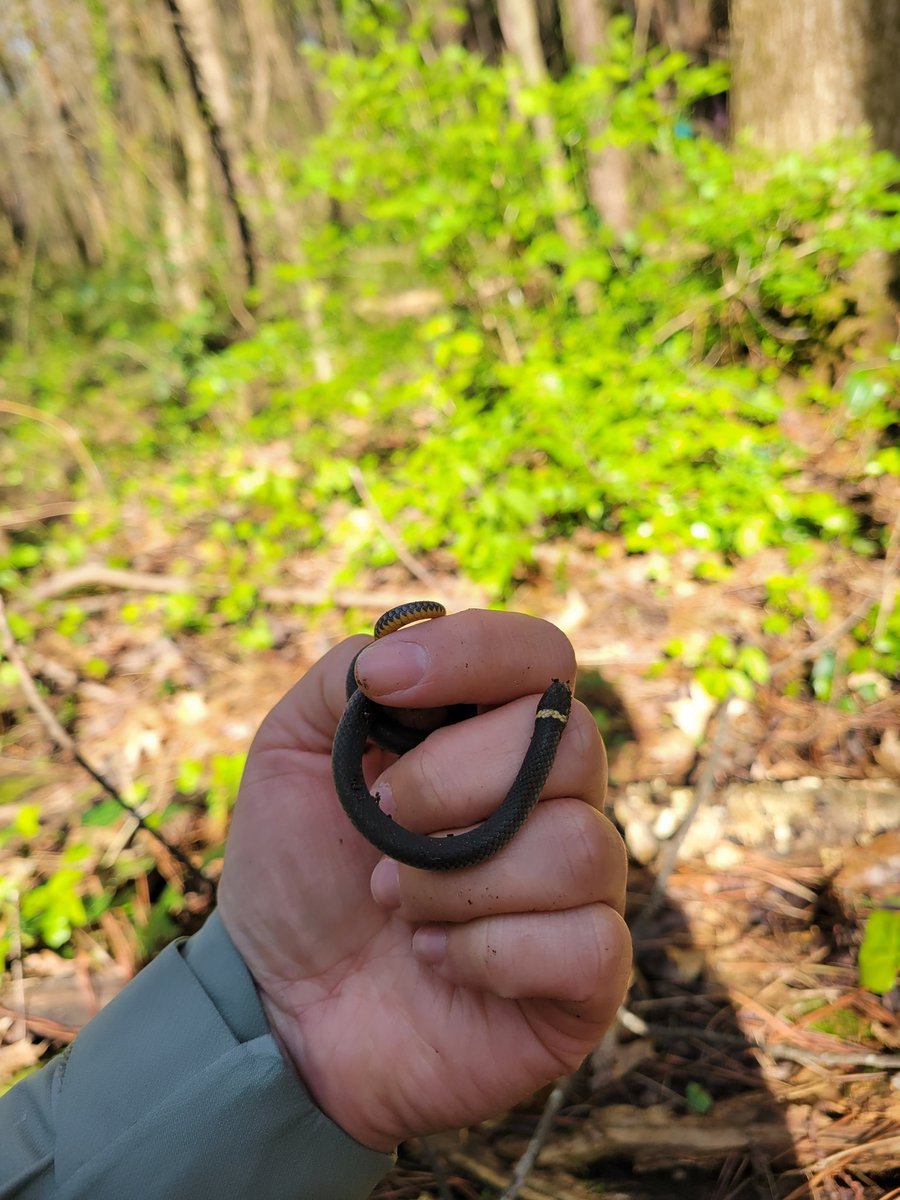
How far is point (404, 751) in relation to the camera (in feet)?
4.57

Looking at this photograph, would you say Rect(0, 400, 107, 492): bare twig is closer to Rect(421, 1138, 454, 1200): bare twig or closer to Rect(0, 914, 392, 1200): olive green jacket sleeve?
Rect(0, 914, 392, 1200): olive green jacket sleeve

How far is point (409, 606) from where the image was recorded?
1345 mm

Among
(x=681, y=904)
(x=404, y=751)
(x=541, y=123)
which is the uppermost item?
(x=541, y=123)

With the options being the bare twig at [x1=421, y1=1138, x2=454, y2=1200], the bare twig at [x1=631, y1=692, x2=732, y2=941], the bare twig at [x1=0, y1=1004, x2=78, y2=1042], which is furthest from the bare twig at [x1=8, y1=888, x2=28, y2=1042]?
the bare twig at [x1=631, y1=692, x2=732, y2=941]

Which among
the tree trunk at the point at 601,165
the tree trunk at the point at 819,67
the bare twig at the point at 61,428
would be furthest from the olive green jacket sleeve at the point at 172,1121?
the tree trunk at the point at 601,165

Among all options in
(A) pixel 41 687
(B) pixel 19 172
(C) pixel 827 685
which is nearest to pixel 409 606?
(C) pixel 827 685

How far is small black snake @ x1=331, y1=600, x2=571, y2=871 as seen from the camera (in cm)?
114

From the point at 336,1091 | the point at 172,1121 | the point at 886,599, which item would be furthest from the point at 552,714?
the point at 886,599

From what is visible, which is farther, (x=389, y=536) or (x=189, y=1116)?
(x=389, y=536)

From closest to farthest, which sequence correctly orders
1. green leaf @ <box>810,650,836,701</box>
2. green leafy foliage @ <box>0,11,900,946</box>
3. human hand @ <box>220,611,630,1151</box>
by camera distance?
1. human hand @ <box>220,611,630,1151</box>
2. green leaf @ <box>810,650,836,701</box>
3. green leafy foliage @ <box>0,11,900,946</box>

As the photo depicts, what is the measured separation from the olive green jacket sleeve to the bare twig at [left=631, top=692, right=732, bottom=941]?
110 centimetres

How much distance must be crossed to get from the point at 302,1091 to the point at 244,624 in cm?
301

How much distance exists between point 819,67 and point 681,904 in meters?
5.24

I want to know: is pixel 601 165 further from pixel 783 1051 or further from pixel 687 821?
pixel 783 1051
